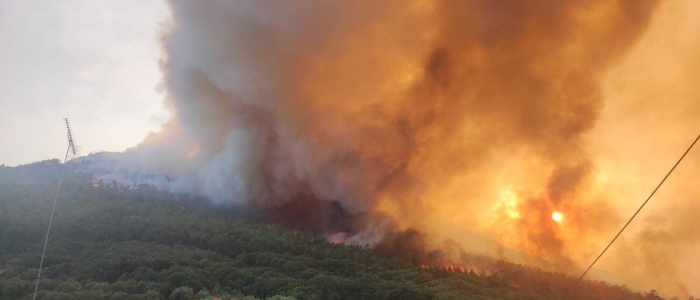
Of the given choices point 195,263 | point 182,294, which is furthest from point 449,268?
point 182,294

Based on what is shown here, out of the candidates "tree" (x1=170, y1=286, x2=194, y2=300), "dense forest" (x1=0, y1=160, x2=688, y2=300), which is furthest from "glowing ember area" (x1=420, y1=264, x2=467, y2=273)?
"tree" (x1=170, y1=286, x2=194, y2=300)

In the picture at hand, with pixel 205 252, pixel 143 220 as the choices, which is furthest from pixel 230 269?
pixel 143 220

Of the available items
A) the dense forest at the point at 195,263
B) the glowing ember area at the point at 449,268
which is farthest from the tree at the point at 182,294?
the glowing ember area at the point at 449,268

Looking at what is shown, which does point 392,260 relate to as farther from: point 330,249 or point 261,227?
point 261,227

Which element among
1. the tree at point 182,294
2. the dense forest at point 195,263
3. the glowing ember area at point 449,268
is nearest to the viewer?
the tree at point 182,294

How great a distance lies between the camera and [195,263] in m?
45.8

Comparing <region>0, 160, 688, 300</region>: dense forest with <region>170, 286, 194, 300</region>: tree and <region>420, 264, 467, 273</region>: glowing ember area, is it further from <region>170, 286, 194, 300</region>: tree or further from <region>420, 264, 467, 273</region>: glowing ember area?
<region>420, 264, 467, 273</region>: glowing ember area

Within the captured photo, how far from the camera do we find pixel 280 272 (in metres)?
46.1

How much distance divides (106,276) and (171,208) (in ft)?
98.9

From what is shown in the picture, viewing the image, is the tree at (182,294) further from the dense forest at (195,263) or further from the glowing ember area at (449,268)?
the glowing ember area at (449,268)

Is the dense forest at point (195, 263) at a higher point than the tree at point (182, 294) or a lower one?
higher

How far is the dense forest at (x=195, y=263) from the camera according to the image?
39.0 m

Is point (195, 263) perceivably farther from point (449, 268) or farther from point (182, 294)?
point (449, 268)

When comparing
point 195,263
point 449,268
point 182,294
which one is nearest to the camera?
point 182,294
